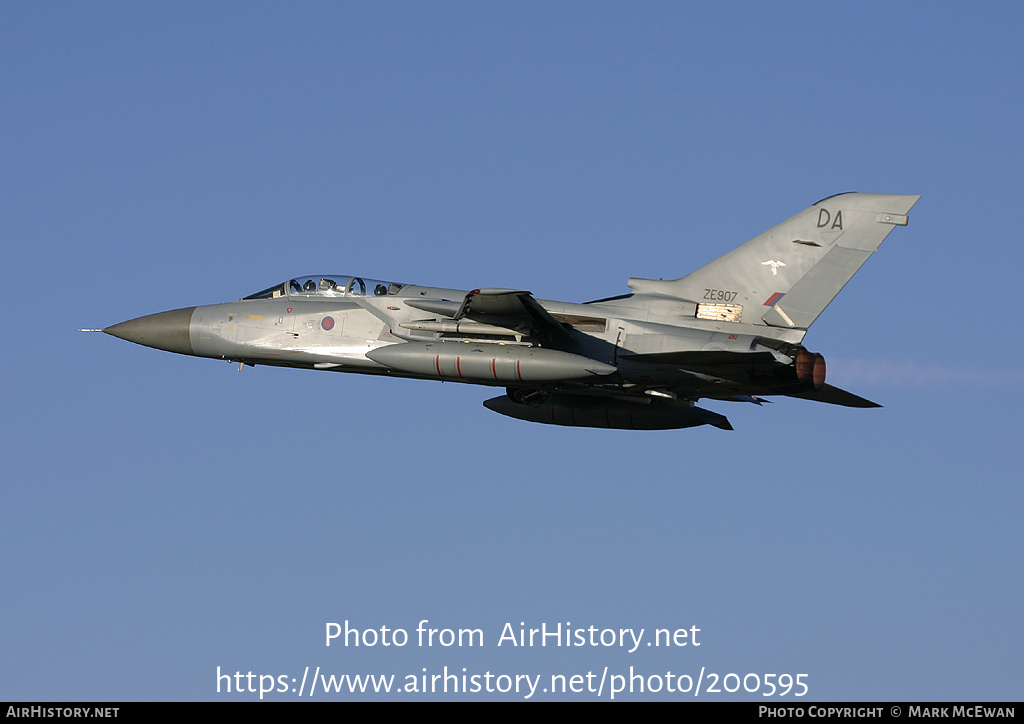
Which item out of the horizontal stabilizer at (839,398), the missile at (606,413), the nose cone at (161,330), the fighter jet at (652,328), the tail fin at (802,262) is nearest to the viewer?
the fighter jet at (652,328)

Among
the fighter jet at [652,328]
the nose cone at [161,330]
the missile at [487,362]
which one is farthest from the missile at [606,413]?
the nose cone at [161,330]

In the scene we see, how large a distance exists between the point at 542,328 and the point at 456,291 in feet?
8.65

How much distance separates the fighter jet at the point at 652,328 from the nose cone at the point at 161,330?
250cm

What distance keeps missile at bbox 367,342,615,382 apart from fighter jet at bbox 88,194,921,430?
23 mm

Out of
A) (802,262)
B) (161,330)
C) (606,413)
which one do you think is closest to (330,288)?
(161,330)

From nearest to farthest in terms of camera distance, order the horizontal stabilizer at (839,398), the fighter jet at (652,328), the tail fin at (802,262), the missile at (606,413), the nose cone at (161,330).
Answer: the fighter jet at (652,328), the tail fin at (802,262), the horizontal stabilizer at (839,398), the missile at (606,413), the nose cone at (161,330)

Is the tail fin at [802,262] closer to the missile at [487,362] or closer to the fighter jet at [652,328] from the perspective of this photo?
the fighter jet at [652,328]

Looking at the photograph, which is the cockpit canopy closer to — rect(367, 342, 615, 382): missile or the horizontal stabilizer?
rect(367, 342, 615, 382): missile

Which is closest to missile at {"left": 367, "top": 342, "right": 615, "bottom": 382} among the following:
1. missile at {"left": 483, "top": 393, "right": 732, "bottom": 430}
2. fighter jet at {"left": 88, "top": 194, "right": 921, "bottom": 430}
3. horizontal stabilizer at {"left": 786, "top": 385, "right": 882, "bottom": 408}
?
fighter jet at {"left": 88, "top": 194, "right": 921, "bottom": 430}

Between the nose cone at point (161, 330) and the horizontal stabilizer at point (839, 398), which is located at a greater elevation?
the nose cone at point (161, 330)

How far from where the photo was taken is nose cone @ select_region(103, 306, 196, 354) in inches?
968

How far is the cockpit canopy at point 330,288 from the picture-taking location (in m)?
23.5

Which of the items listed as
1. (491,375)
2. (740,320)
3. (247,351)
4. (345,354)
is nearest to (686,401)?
(740,320)
